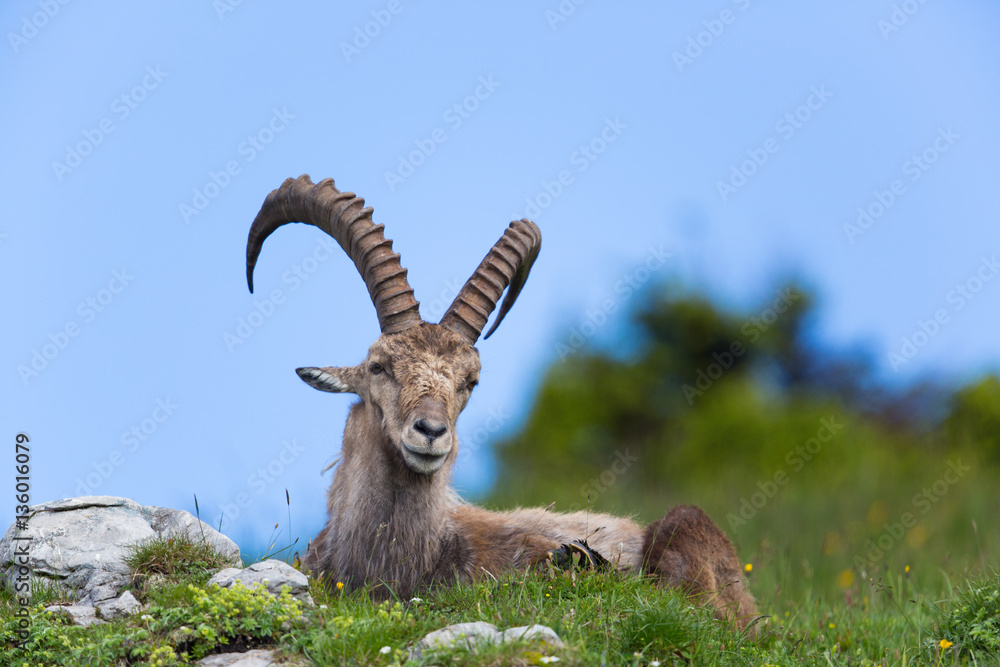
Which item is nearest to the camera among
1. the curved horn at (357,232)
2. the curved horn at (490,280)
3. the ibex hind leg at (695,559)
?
the ibex hind leg at (695,559)

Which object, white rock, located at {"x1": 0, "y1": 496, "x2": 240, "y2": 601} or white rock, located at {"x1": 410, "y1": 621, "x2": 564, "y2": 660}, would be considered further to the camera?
white rock, located at {"x1": 0, "y1": 496, "x2": 240, "y2": 601}

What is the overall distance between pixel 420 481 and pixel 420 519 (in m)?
0.32

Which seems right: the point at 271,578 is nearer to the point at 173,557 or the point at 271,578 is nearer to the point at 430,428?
the point at 173,557

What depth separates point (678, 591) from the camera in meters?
6.86

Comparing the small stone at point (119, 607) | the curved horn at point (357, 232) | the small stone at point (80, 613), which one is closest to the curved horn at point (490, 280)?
the curved horn at point (357, 232)

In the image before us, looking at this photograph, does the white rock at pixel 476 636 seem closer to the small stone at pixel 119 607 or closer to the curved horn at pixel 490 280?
the small stone at pixel 119 607

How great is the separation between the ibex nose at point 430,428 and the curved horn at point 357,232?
45.6 inches

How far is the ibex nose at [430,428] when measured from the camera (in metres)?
6.68

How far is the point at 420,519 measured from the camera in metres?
7.49

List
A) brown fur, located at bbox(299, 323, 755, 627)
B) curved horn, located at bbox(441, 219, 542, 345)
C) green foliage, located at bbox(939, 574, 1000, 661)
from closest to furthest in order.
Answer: green foliage, located at bbox(939, 574, 1000, 661)
brown fur, located at bbox(299, 323, 755, 627)
curved horn, located at bbox(441, 219, 542, 345)

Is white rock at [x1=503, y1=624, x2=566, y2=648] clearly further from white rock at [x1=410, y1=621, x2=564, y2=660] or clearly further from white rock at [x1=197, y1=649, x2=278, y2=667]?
white rock at [x1=197, y1=649, x2=278, y2=667]

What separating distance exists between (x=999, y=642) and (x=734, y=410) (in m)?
20.4

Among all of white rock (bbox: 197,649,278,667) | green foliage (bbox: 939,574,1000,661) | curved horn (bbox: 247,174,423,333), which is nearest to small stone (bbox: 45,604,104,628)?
white rock (bbox: 197,649,278,667)

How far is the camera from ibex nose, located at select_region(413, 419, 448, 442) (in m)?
6.68
